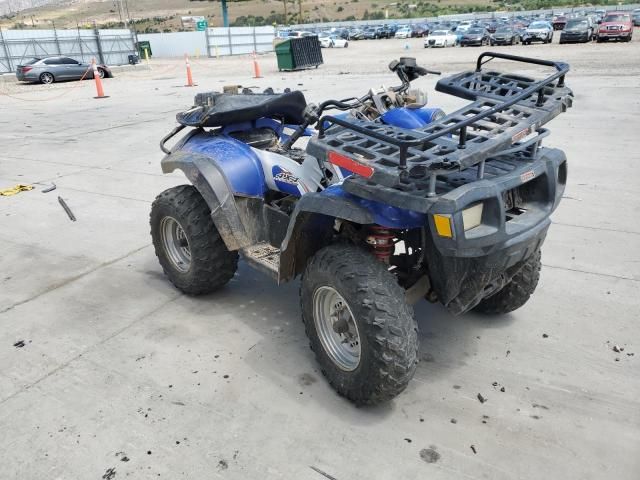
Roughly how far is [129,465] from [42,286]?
257cm

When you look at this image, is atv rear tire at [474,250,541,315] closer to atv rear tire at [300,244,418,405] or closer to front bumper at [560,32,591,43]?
atv rear tire at [300,244,418,405]

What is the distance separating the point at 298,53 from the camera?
2556cm

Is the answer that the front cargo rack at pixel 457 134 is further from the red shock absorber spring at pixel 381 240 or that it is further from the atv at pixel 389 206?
the red shock absorber spring at pixel 381 240

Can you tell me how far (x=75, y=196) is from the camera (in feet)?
23.6

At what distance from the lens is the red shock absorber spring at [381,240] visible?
2928 millimetres

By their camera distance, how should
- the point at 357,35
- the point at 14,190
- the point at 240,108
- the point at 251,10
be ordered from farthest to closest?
the point at 251,10 → the point at 357,35 → the point at 14,190 → the point at 240,108

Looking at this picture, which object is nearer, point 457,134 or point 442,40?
point 457,134

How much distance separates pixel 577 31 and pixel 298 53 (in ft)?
53.5

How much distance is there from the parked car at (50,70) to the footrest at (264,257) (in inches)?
978

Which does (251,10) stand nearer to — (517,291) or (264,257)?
(264,257)

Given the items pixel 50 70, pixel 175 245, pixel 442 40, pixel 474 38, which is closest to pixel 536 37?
pixel 474 38

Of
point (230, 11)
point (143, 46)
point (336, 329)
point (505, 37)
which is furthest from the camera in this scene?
point (230, 11)

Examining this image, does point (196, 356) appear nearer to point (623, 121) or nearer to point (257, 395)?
point (257, 395)

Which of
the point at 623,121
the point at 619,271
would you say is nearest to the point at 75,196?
the point at 619,271
